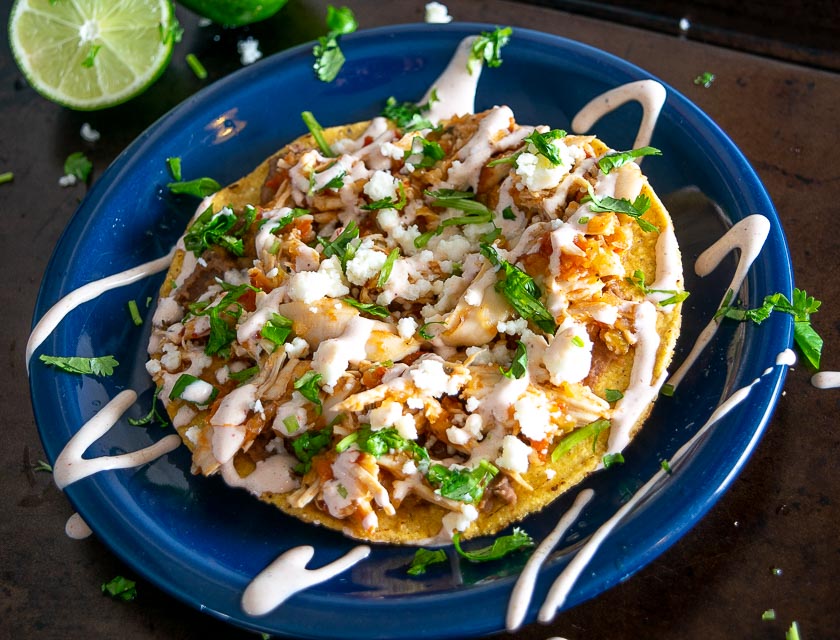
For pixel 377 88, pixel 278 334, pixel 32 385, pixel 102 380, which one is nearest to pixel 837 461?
pixel 278 334

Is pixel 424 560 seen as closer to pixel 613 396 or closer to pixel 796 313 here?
pixel 613 396

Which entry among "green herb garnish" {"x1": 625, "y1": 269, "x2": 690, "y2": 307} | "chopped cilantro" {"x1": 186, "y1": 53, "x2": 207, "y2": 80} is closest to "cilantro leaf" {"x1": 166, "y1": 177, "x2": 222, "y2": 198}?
"chopped cilantro" {"x1": 186, "y1": 53, "x2": 207, "y2": 80}

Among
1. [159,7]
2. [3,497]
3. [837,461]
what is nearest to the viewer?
[837,461]

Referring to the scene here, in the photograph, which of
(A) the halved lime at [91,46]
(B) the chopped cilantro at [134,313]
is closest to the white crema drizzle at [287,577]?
(B) the chopped cilantro at [134,313]

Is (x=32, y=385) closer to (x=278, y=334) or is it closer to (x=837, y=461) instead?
(x=278, y=334)

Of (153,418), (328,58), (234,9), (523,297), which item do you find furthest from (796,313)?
(234,9)
